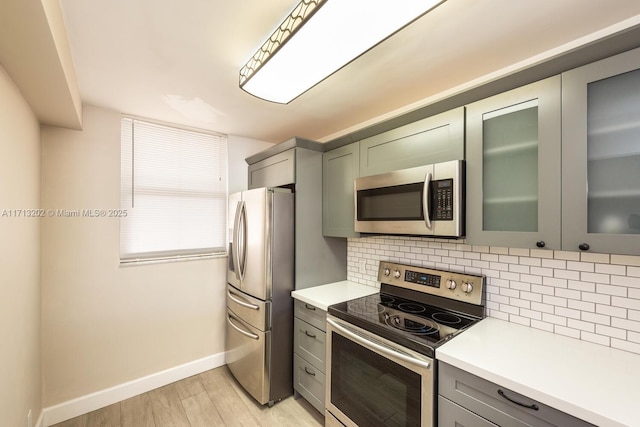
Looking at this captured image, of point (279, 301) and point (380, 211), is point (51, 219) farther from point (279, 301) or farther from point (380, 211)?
point (380, 211)

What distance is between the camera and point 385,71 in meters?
1.66

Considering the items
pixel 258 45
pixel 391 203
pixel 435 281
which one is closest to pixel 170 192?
pixel 258 45

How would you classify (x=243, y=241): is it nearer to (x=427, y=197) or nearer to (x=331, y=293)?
(x=331, y=293)

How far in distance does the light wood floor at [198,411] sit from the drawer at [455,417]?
1120 millimetres

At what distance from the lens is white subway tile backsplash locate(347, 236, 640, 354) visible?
1.26m

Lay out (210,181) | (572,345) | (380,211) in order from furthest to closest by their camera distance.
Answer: (210,181) → (380,211) → (572,345)

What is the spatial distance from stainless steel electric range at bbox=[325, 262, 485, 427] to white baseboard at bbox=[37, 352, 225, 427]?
1.49 metres

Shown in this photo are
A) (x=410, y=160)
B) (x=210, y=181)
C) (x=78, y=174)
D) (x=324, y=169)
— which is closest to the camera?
(x=410, y=160)

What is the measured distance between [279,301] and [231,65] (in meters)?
1.75

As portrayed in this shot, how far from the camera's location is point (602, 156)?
43.5 inches

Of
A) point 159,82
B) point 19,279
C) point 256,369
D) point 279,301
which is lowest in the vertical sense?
point 256,369

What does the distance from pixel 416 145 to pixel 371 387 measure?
59.8 inches

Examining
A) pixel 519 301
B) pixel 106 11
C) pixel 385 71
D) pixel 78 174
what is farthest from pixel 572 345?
pixel 78 174

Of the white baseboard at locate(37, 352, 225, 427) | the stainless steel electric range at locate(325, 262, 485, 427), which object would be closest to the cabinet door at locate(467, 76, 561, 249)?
the stainless steel electric range at locate(325, 262, 485, 427)
